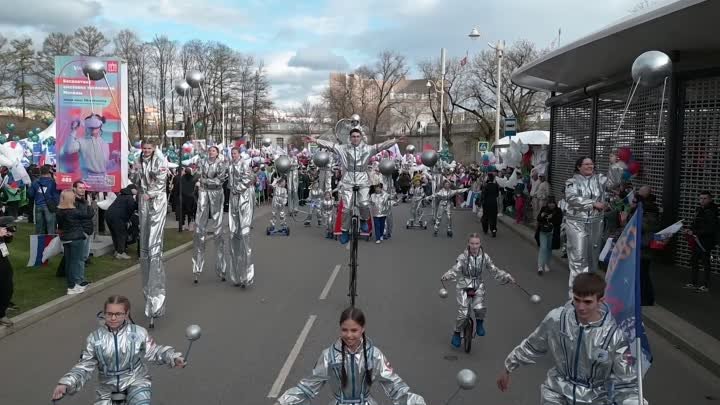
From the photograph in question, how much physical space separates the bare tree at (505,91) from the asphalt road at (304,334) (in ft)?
137

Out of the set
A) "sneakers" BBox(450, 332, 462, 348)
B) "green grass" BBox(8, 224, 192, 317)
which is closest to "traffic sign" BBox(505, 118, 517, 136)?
"green grass" BBox(8, 224, 192, 317)

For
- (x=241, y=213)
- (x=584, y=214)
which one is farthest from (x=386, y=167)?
(x=584, y=214)

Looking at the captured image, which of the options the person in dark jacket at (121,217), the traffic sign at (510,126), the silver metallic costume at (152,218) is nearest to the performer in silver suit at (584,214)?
the silver metallic costume at (152,218)

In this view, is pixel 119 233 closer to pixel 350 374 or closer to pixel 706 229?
pixel 350 374

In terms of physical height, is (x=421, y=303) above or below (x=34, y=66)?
below

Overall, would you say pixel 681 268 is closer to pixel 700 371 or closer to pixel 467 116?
pixel 700 371

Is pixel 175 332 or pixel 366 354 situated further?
pixel 175 332

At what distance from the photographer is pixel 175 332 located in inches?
301

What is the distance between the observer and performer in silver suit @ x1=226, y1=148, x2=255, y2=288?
1008 centimetres

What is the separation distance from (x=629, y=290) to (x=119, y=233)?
35.7 feet

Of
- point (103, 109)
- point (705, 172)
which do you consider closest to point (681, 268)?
point (705, 172)

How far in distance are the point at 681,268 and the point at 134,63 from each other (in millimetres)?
47388

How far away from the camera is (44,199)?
1312cm

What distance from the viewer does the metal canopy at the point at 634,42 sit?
8883 mm
